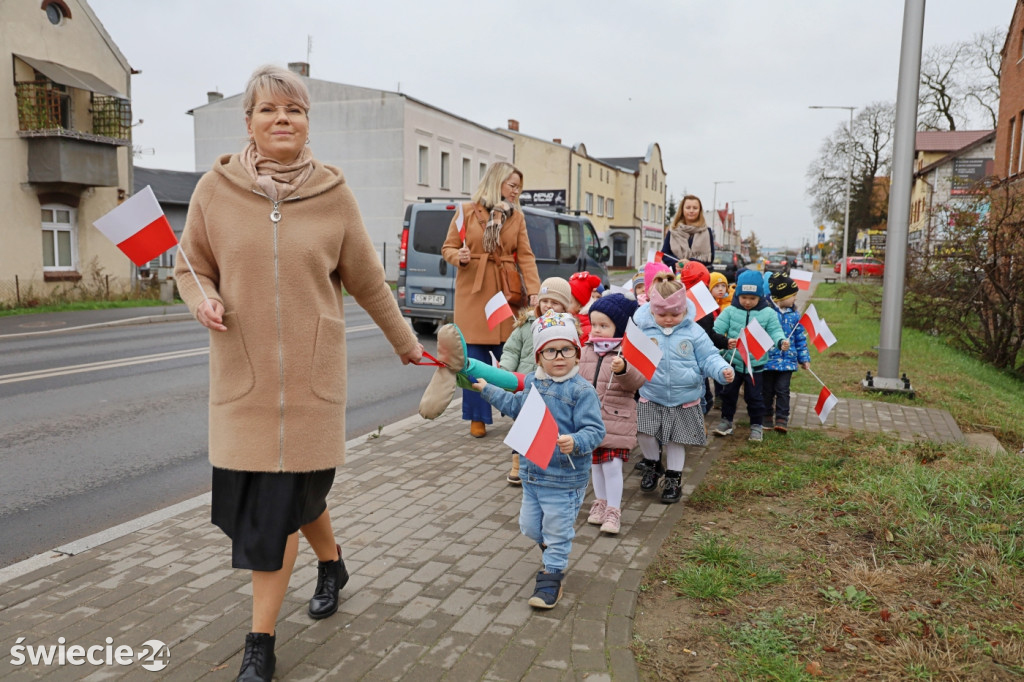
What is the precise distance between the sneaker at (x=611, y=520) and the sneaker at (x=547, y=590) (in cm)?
85

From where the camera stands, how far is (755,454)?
250 inches

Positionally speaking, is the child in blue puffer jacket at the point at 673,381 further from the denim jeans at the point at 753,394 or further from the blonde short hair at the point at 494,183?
the denim jeans at the point at 753,394

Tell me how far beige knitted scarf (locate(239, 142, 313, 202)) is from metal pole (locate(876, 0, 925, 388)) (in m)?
7.94

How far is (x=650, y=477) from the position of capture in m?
5.39

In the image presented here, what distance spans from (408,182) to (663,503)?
31.9 meters

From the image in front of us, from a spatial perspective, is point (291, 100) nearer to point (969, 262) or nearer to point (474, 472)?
point (474, 472)

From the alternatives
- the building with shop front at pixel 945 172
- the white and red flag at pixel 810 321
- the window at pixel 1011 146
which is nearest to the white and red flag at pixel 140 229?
the white and red flag at pixel 810 321

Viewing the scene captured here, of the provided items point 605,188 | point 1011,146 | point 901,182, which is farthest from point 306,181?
point 605,188

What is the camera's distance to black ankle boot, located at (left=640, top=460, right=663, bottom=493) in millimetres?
5377

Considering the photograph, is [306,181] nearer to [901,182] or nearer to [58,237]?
[901,182]

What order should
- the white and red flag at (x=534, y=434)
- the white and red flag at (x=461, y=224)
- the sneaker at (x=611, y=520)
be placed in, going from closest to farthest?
the white and red flag at (x=534, y=434) < the sneaker at (x=611, y=520) < the white and red flag at (x=461, y=224)

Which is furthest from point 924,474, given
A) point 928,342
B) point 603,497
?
point 928,342

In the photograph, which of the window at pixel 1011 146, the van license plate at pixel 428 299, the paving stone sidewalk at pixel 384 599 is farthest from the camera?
the window at pixel 1011 146

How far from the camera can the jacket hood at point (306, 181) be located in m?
2.80
